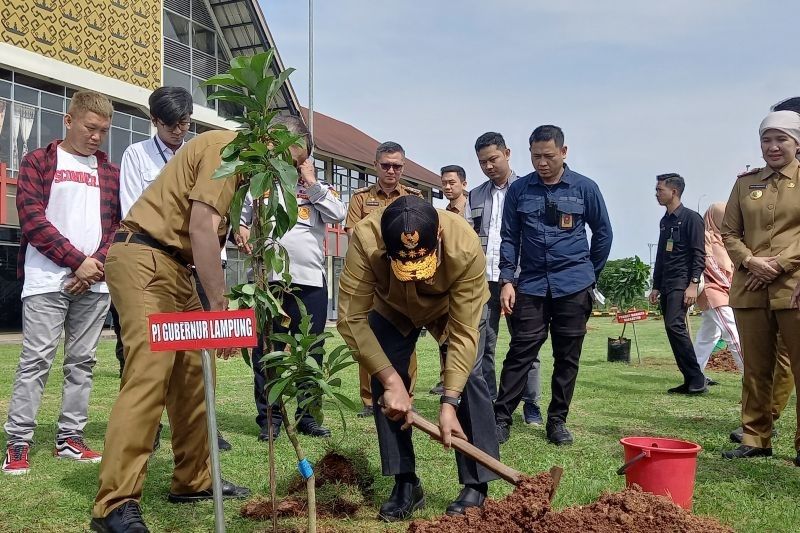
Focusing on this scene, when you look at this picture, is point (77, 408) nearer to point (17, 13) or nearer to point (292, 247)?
point (292, 247)

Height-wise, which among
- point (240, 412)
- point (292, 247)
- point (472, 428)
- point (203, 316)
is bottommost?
point (240, 412)

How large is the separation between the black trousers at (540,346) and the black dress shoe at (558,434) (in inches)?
1.4

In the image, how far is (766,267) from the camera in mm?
4715

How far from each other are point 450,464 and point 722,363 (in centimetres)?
889

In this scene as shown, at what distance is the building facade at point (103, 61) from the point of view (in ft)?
57.5

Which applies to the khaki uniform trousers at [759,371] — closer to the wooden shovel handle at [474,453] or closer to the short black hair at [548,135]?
the short black hair at [548,135]

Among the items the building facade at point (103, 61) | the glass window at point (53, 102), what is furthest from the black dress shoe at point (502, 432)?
the glass window at point (53, 102)

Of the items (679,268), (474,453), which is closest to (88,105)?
(474,453)

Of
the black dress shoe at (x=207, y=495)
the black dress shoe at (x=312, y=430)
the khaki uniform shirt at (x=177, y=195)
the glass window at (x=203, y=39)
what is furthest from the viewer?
the glass window at (x=203, y=39)

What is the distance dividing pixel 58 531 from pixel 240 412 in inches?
129

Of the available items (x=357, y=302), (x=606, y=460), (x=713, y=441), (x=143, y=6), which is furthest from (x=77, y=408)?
(x=143, y=6)

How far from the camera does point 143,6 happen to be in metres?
21.2

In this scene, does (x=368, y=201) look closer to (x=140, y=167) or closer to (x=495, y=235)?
(x=495, y=235)

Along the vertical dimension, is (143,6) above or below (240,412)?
above
